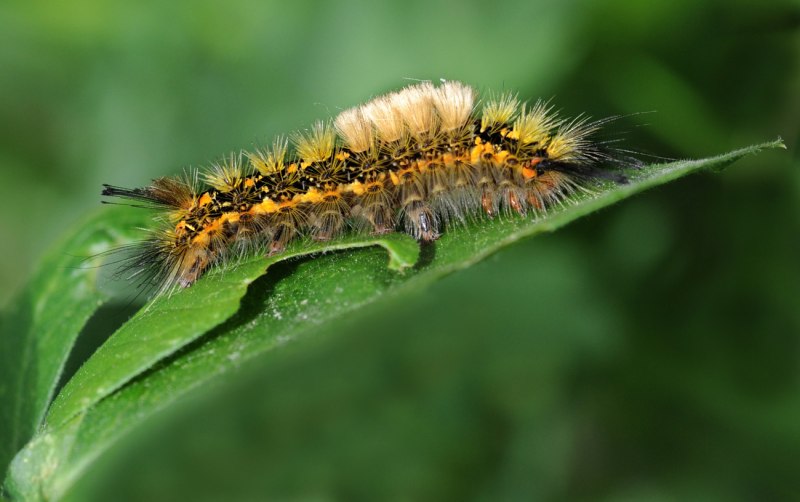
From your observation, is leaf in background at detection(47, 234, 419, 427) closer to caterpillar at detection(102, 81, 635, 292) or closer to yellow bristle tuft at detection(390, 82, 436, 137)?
caterpillar at detection(102, 81, 635, 292)

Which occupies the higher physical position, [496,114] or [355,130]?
[355,130]

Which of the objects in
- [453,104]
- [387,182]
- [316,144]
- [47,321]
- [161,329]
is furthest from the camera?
[316,144]

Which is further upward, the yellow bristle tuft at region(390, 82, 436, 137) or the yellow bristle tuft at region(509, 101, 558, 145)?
the yellow bristle tuft at region(390, 82, 436, 137)

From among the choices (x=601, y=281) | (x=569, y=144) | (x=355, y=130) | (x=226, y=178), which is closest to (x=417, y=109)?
(x=355, y=130)

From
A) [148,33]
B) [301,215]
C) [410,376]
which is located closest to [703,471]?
[410,376]

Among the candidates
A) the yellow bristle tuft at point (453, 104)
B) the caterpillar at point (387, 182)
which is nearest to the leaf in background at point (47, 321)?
the caterpillar at point (387, 182)

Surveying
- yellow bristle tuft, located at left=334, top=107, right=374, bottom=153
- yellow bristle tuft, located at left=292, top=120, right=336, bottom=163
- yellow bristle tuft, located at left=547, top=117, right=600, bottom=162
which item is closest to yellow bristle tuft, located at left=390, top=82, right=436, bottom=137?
yellow bristle tuft, located at left=334, top=107, right=374, bottom=153

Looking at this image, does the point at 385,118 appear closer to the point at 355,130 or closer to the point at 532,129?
the point at 355,130
